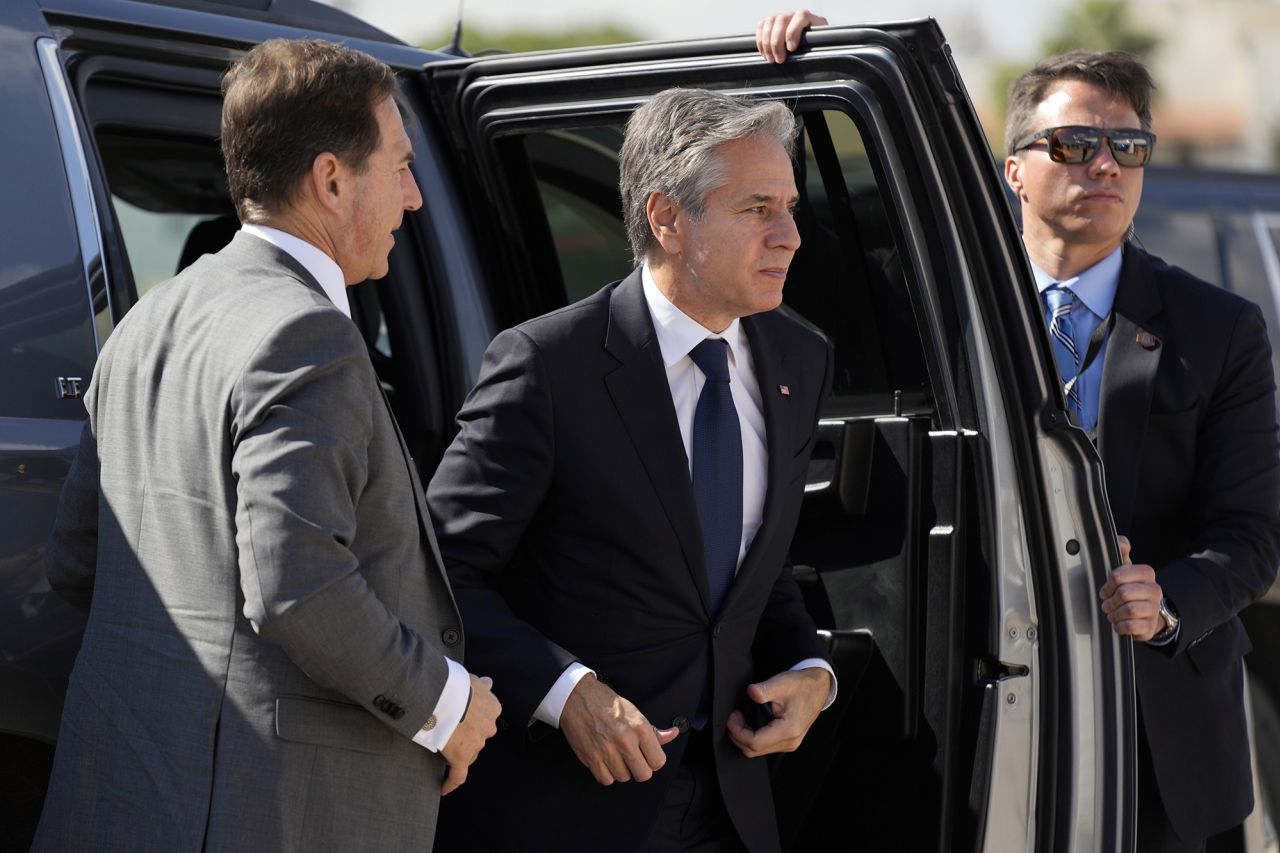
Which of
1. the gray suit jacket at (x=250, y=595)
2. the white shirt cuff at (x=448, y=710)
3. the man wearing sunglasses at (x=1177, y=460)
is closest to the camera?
the gray suit jacket at (x=250, y=595)

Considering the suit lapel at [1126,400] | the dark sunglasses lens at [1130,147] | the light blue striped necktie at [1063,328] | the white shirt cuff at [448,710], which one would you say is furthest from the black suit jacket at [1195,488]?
the white shirt cuff at [448,710]

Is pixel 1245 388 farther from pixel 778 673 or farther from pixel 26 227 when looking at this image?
pixel 26 227

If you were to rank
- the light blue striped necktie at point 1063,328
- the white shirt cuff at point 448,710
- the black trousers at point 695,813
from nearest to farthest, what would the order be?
the white shirt cuff at point 448,710
the black trousers at point 695,813
the light blue striped necktie at point 1063,328

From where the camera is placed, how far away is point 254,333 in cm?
196

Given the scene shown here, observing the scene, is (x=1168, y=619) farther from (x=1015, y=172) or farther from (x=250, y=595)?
(x=250, y=595)

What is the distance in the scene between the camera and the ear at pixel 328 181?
6.89 ft

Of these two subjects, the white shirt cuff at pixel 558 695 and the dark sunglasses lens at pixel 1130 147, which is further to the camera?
the dark sunglasses lens at pixel 1130 147

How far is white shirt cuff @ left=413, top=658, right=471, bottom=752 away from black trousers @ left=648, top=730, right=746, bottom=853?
0.56 meters

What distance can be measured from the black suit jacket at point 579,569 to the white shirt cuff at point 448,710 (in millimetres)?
323

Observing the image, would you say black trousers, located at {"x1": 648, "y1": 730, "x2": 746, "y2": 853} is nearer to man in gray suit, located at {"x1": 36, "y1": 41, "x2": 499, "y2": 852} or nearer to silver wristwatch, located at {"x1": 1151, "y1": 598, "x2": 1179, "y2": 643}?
man in gray suit, located at {"x1": 36, "y1": 41, "x2": 499, "y2": 852}

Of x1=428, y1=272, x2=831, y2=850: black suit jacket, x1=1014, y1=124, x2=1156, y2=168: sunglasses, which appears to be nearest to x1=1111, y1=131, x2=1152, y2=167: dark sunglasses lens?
x1=1014, y1=124, x2=1156, y2=168: sunglasses

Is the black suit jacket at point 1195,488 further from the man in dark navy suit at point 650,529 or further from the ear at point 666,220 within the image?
the ear at point 666,220

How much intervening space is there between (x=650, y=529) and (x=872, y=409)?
658 mm

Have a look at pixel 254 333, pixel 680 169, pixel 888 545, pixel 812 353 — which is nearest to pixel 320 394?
pixel 254 333
